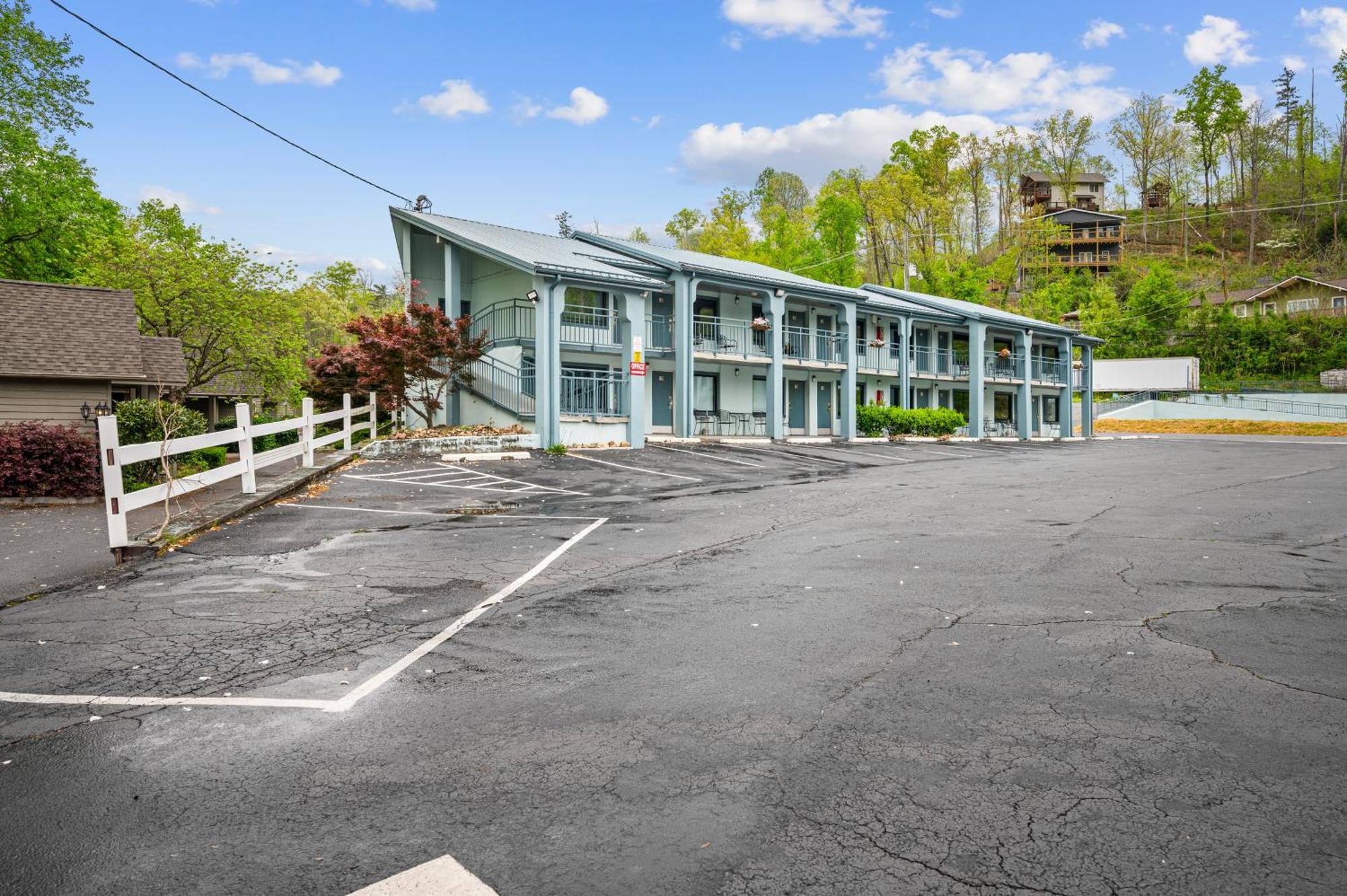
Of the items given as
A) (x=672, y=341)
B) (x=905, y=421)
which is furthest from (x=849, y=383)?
(x=672, y=341)

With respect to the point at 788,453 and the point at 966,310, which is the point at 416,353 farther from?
the point at 966,310

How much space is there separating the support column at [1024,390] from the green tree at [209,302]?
1380 inches

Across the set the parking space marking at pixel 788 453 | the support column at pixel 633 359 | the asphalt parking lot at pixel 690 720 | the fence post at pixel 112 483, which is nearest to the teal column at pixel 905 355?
the parking space marking at pixel 788 453

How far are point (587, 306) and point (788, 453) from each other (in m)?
7.91

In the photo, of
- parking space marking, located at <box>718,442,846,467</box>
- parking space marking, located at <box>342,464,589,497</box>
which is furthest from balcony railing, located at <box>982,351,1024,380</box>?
parking space marking, located at <box>342,464,589,497</box>

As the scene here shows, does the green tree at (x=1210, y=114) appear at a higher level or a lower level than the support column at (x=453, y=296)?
higher

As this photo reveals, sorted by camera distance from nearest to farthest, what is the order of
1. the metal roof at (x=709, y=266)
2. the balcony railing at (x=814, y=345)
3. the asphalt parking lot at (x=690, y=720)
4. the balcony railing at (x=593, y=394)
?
the asphalt parking lot at (x=690, y=720) < the balcony railing at (x=593, y=394) < the metal roof at (x=709, y=266) < the balcony railing at (x=814, y=345)

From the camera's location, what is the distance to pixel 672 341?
27375 mm

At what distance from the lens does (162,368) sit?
23.2 m

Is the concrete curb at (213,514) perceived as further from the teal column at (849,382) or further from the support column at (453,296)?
the teal column at (849,382)

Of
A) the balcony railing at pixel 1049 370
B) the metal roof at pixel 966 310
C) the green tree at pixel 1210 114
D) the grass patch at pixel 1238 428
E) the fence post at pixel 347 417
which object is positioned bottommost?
the grass patch at pixel 1238 428

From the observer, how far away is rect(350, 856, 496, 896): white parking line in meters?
2.40

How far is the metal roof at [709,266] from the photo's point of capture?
26.7 metres

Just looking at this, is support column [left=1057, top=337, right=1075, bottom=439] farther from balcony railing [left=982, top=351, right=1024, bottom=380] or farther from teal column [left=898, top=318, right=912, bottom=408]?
teal column [left=898, top=318, right=912, bottom=408]
